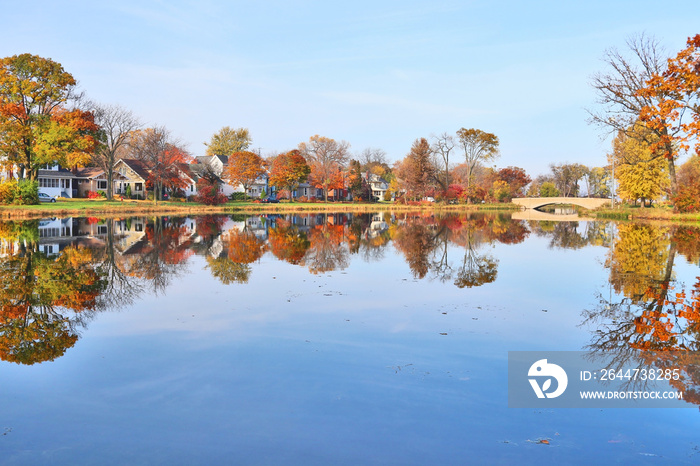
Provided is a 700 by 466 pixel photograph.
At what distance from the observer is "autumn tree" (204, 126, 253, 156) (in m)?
115

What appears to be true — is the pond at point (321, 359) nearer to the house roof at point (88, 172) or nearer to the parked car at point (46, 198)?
the parked car at point (46, 198)

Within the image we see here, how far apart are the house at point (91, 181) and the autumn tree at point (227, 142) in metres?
39.7

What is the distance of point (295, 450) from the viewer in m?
4.76

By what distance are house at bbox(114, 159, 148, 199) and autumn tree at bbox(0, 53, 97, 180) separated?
2141cm

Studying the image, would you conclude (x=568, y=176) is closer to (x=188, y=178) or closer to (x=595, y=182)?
(x=595, y=182)

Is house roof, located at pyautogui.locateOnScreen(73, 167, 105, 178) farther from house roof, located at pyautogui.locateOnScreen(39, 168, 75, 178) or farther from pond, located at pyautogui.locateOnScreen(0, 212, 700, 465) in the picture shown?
pond, located at pyautogui.locateOnScreen(0, 212, 700, 465)

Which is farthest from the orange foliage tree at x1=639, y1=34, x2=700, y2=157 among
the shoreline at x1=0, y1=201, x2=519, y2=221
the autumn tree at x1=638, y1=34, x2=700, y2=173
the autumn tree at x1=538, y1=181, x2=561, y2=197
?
the autumn tree at x1=538, y1=181, x2=561, y2=197

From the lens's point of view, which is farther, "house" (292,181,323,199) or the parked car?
"house" (292,181,323,199)

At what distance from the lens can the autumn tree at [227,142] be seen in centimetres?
11456

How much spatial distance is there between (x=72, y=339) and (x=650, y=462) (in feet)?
26.3

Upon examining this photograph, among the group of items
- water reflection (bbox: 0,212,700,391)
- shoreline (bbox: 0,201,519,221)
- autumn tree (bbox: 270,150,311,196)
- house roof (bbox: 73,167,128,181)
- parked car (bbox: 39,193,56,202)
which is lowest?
water reflection (bbox: 0,212,700,391)

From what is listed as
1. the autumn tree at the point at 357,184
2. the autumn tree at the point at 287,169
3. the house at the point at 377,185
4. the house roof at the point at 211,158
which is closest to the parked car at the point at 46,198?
the house roof at the point at 211,158

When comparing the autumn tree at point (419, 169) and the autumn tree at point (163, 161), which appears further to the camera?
the autumn tree at point (419, 169)

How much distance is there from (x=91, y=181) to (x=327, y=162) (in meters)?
43.4
